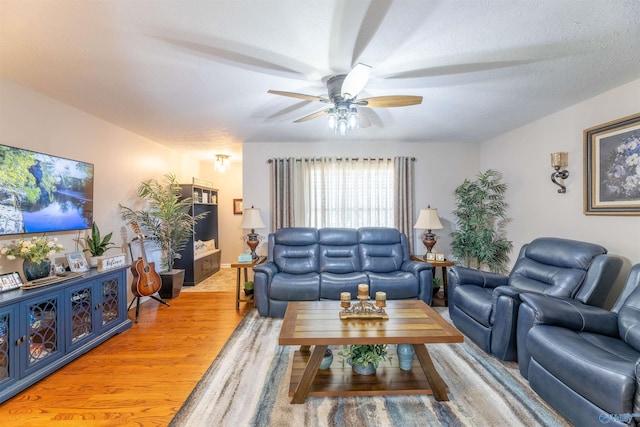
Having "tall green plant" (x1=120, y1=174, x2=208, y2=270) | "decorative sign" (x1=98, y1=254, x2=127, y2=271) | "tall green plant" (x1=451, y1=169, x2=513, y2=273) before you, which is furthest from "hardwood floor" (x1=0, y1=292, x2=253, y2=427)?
"tall green plant" (x1=451, y1=169, x2=513, y2=273)

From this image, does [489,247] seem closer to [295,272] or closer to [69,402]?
[295,272]

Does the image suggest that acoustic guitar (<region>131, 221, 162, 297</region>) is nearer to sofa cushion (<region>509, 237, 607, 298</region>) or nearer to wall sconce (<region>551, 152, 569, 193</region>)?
sofa cushion (<region>509, 237, 607, 298</region>)

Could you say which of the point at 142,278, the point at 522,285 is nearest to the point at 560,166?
the point at 522,285

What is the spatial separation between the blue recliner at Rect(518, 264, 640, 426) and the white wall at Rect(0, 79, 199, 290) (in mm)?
4159

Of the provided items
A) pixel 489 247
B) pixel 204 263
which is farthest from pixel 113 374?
pixel 489 247

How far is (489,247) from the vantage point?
4.05 m

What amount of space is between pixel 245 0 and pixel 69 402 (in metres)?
2.85

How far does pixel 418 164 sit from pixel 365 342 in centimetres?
351

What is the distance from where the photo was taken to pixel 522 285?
114 inches

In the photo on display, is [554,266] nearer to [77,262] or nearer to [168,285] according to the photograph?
[77,262]

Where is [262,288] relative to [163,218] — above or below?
below

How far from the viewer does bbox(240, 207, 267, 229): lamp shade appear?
4.21 metres

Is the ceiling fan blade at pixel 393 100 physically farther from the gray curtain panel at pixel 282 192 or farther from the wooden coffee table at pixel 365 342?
the gray curtain panel at pixel 282 192

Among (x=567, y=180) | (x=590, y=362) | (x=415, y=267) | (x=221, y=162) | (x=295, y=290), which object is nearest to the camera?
(x=590, y=362)
